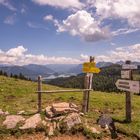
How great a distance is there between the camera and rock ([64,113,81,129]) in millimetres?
15847

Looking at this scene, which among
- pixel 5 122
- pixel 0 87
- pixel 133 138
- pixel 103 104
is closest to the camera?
pixel 133 138

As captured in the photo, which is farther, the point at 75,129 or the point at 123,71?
the point at 123,71

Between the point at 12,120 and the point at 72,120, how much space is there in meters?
3.67

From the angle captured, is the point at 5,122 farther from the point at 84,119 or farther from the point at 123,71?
the point at 123,71

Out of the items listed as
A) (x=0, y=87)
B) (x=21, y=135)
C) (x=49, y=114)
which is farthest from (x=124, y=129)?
(x=0, y=87)

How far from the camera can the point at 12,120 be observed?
1644 centimetres

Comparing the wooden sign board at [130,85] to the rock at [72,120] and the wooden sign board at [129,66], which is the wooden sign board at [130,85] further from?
the rock at [72,120]

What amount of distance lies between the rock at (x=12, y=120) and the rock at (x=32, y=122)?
0.54 metres

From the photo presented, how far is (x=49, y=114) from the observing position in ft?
55.6

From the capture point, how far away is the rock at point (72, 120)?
1585 centimetres

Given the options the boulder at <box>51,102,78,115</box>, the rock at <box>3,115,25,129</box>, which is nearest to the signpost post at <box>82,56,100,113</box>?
the boulder at <box>51,102,78,115</box>

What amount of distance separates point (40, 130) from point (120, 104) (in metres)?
13.1

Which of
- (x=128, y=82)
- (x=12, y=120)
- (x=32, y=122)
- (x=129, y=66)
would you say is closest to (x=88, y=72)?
(x=129, y=66)

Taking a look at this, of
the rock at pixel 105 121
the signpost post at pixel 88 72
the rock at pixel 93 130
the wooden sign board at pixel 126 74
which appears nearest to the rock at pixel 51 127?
the rock at pixel 93 130
